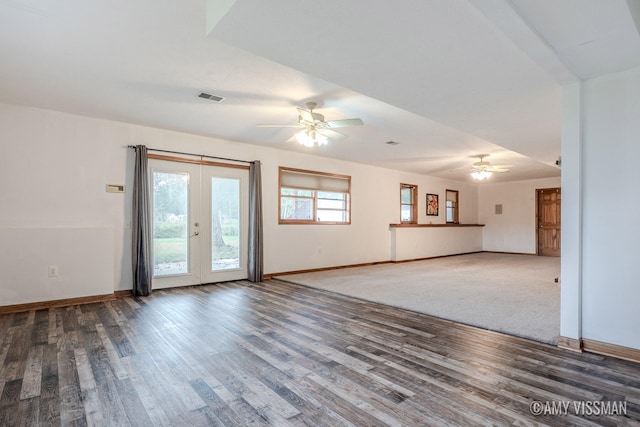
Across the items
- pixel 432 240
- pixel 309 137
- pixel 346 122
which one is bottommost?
pixel 432 240

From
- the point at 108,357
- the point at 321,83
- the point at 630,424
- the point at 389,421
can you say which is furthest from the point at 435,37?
the point at 108,357

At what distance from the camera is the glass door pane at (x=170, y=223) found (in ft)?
17.2

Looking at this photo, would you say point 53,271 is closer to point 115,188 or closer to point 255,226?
point 115,188

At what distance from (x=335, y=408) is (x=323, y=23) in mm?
2336

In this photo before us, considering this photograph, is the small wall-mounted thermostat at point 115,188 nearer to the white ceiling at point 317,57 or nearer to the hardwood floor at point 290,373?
the white ceiling at point 317,57

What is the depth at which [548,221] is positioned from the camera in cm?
1045

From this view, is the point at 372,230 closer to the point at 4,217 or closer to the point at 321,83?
the point at 321,83

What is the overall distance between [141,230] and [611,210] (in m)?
5.54

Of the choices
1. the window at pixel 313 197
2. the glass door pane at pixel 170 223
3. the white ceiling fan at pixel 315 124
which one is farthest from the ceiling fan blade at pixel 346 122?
the glass door pane at pixel 170 223

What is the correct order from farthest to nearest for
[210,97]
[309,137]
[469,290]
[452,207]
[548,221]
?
[452,207] < [548,221] < [469,290] < [309,137] < [210,97]

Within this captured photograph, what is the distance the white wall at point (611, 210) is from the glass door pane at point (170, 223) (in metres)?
5.30

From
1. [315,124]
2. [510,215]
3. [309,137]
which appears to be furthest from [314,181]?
[510,215]

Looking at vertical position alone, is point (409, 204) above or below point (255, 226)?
above

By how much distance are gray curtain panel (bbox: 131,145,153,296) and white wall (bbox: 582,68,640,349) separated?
5315 millimetres
